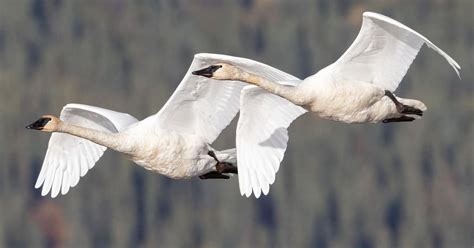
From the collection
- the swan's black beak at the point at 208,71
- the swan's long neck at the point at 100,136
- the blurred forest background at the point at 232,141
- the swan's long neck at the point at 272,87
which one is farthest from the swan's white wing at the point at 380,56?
the blurred forest background at the point at 232,141

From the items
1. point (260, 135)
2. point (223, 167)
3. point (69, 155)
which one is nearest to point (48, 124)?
point (69, 155)

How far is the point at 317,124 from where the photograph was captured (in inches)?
2119

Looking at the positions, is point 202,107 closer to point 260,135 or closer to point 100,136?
point 260,135

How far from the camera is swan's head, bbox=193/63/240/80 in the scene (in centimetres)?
1709

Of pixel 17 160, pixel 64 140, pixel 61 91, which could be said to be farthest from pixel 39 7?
pixel 64 140

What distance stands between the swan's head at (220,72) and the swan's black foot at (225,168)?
131 centimetres

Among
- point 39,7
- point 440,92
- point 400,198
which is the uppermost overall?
point 39,7

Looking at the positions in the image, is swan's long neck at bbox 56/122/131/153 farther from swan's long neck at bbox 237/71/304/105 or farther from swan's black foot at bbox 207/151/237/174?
swan's long neck at bbox 237/71/304/105

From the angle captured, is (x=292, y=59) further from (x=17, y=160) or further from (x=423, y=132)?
(x=17, y=160)

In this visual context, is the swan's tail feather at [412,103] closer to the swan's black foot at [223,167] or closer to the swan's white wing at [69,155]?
the swan's black foot at [223,167]

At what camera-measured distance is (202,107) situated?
59.9 ft

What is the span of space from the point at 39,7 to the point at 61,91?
11.2m

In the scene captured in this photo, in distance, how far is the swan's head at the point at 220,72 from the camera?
56.1 ft

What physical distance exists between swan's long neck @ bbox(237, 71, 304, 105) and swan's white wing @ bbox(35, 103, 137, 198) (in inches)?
100
